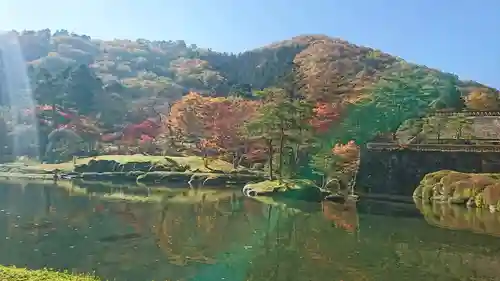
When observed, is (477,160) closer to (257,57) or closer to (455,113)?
(455,113)

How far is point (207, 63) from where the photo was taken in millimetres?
129375

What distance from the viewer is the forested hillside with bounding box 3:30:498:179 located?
47.5 metres

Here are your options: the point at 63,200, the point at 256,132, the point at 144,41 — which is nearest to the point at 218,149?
the point at 256,132

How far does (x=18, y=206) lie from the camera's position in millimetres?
31625

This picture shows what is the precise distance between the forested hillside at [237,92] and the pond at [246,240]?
13.1 m

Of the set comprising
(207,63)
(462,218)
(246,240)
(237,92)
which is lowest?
(246,240)

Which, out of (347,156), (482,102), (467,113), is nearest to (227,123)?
(347,156)

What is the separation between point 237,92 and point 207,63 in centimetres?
5335

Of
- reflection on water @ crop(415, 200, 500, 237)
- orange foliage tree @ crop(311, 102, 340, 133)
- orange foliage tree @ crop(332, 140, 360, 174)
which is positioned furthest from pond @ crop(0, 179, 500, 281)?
orange foliage tree @ crop(311, 102, 340, 133)

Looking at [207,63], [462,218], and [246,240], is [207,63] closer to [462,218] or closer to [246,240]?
[462,218]

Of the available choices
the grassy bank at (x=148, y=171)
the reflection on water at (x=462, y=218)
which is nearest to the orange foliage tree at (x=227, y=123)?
the grassy bank at (x=148, y=171)

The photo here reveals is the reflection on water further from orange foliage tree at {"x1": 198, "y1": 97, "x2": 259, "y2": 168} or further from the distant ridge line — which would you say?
orange foliage tree at {"x1": 198, "y1": 97, "x2": 259, "y2": 168}

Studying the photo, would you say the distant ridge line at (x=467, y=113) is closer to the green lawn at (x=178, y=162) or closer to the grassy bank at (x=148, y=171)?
the grassy bank at (x=148, y=171)

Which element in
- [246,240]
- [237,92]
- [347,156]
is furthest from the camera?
[237,92]
